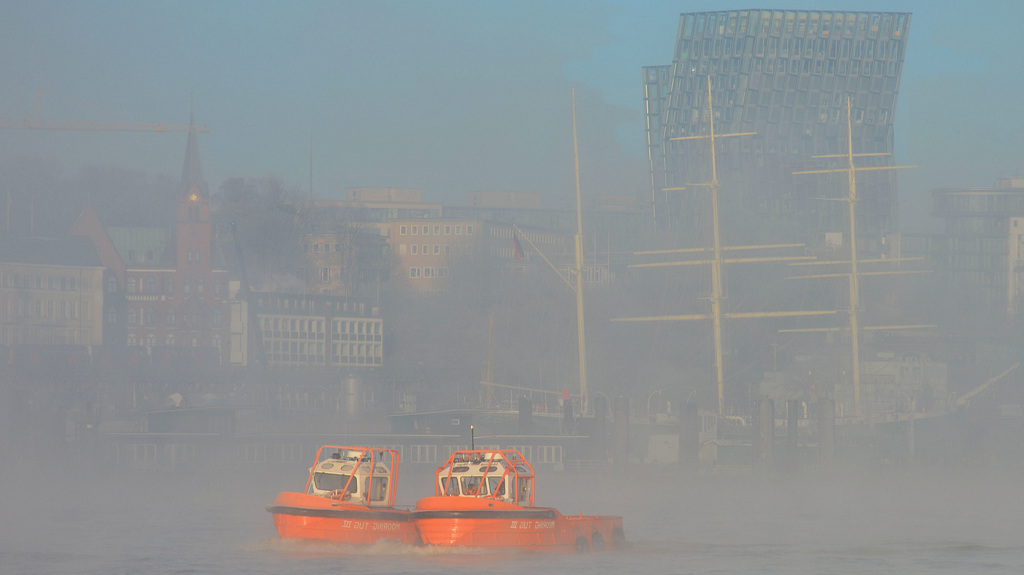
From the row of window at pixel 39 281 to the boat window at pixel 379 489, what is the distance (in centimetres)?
9583

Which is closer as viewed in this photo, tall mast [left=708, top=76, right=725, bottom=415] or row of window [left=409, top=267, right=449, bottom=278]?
tall mast [left=708, top=76, right=725, bottom=415]

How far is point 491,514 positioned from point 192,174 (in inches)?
4740

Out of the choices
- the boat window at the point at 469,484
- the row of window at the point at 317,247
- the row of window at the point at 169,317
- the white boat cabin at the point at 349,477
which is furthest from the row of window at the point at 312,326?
the boat window at the point at 469,484

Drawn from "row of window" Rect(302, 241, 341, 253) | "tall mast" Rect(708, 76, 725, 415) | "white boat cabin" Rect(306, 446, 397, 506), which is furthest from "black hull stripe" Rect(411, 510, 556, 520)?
"row of window" Rect(302, 241, 341, 253)

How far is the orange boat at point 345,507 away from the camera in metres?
39.9

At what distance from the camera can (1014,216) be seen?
177m

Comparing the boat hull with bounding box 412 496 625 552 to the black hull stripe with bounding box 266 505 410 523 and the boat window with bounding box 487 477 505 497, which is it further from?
the boat window with bounding box 487 477 505 497

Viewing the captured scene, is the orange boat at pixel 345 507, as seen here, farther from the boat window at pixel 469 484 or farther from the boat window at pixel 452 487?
the boat window at pixel 469 484

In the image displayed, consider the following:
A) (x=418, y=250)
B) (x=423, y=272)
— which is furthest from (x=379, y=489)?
(x=418, y=250)

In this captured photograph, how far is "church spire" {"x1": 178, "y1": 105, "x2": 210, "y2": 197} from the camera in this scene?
154 m

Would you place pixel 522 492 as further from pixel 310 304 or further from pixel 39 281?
pixel 39 281

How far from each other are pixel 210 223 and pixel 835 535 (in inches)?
4274

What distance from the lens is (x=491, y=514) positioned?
39375 mm

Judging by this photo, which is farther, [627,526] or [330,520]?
[627,526]
